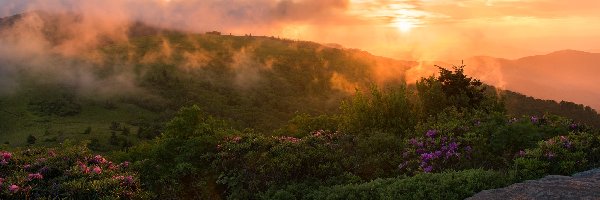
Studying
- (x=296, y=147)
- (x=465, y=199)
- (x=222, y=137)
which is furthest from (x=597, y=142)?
(x=222, y=137)

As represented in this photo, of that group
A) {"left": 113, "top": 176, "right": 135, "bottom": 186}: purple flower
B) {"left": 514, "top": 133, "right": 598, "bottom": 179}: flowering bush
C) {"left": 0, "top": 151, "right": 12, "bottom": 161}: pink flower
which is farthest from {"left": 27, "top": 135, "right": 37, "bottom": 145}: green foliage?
{"left": 514, "top": 133, "right": 598, "bottom": 179}: flowering bush

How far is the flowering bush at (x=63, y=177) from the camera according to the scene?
11.5m

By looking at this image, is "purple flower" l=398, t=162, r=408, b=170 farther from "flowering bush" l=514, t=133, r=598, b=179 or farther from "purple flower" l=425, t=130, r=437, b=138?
"flowering bush" l=514, t=133, r=598, b=179

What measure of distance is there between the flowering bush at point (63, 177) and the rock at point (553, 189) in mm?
7776

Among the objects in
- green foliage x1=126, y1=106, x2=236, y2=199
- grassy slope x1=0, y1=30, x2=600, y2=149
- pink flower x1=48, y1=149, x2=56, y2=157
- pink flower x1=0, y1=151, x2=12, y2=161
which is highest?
pink flower x1=0, y1=151, x2=12, y2=161

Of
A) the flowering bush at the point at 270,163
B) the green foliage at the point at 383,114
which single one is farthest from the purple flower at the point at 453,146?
the green foliage at the point at 383,114

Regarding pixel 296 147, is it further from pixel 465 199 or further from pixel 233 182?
pixel 465 199

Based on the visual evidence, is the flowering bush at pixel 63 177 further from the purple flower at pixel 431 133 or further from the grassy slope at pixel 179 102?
the grassy slope at pixel 179 102

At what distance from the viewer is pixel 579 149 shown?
40.4ft

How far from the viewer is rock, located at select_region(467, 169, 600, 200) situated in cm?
919

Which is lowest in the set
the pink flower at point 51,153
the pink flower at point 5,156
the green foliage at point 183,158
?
the green foliage at point 183,158

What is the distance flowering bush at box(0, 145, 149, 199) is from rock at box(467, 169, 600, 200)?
7776 millimetres

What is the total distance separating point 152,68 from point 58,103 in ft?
209

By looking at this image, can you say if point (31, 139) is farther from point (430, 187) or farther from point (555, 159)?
point (555, 159)
